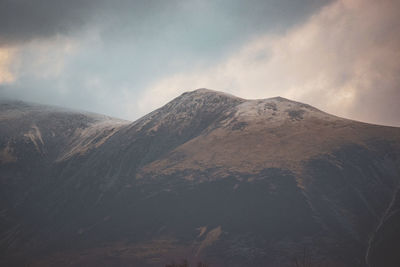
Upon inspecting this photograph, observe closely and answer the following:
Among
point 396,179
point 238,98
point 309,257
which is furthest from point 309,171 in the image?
point 238,98

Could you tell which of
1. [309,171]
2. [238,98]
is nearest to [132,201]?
[309,171]

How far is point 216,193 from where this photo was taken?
70125mm

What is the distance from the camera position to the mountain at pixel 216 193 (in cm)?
5200

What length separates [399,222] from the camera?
157 feet

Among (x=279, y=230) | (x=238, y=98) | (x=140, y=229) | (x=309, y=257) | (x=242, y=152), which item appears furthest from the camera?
(x=238, y=98)

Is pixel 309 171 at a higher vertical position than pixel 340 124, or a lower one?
lower

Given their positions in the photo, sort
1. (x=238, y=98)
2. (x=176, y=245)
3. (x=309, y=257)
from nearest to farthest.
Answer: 1. (x=309, y=257)
2. (x=176, y=245)
3. (x=238, y=98)

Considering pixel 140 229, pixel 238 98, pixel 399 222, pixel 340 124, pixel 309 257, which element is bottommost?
pixel 140 229

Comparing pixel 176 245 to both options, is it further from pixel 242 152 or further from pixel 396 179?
pixel 396 179

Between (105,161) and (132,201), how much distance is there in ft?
94.7

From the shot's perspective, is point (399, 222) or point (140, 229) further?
point (140, 229)

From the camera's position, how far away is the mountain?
52.0 m

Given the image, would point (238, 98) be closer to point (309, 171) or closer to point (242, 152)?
point (242, 152)

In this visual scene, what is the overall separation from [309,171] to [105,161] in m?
72.0
